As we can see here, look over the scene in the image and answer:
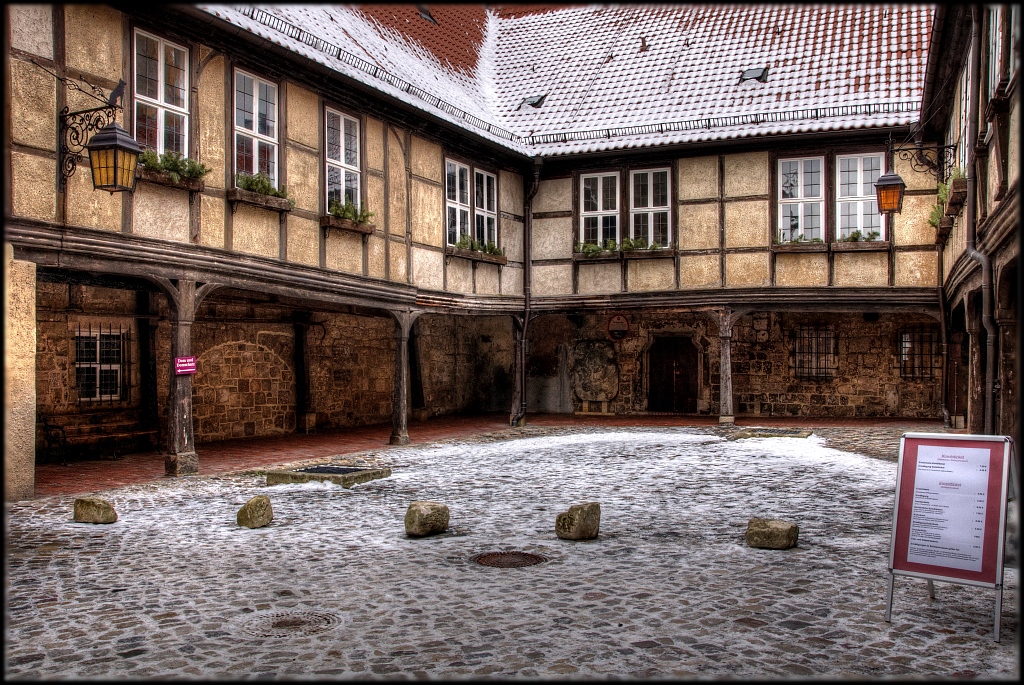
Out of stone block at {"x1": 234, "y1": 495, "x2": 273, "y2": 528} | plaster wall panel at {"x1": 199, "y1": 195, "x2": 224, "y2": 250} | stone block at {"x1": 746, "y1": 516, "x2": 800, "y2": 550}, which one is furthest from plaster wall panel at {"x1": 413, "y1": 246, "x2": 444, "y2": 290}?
stone block at {"x1": 746, "y1": 516, "x2": 800, "y2": 550}

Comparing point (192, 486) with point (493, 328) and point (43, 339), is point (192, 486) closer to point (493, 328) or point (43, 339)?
point (43, 339)

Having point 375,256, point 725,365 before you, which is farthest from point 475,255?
point 725,365

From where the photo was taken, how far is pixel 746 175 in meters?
17.3

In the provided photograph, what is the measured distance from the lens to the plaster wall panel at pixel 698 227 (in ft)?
57.1

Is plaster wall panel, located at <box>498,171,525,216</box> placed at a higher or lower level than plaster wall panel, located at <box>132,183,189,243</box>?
higher

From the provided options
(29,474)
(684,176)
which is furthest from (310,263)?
(684,176)

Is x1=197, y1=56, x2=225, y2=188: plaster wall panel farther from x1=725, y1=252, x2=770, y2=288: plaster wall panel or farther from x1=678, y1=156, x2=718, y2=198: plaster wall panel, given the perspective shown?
x1=725, y1=252, x2=770, y2=288: plaster wall panel

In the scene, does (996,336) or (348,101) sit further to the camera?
(348,101)

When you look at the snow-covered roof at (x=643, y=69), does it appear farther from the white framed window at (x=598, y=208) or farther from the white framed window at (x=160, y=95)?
the white framed window at (x=160, y=95)

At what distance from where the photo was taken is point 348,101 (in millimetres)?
13727

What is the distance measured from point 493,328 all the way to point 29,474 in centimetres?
1453

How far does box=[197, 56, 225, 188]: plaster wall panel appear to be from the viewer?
436 inches

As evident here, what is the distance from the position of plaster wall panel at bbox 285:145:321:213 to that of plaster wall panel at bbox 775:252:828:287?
8795mm

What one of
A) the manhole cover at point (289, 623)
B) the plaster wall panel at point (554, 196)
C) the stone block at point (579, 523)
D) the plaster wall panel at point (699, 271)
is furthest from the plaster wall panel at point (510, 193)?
the manhole cover at point (289, 623)
